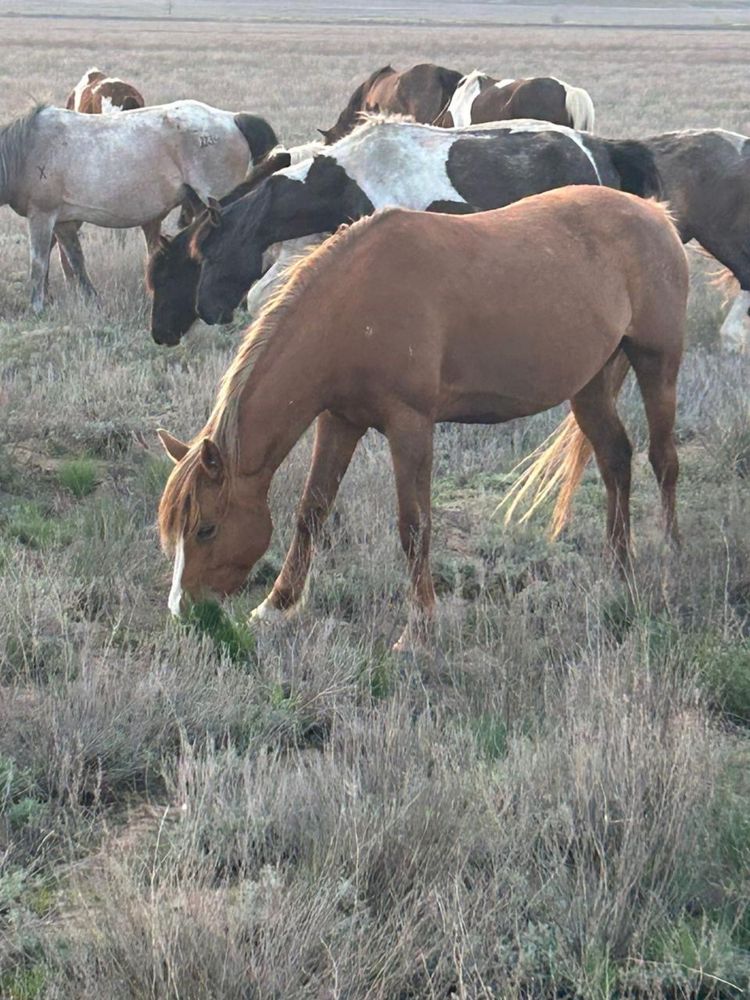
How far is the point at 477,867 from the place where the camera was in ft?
9.97

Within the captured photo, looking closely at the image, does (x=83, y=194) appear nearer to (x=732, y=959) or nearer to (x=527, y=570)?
(x=527, y=570)

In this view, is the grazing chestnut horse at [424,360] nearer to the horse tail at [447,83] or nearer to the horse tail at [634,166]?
the horse tail at [634,166]

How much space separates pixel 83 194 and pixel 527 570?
22.7ft

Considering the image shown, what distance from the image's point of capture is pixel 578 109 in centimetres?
1168

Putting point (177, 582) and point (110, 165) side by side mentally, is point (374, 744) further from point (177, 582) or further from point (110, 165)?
point (110, 165)

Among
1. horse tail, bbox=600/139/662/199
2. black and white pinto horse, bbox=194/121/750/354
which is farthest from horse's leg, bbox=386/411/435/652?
horse tail, bbox=600/139/662/199

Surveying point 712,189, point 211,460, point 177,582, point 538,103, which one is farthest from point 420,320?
point 538,103

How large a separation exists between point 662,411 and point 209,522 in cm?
233

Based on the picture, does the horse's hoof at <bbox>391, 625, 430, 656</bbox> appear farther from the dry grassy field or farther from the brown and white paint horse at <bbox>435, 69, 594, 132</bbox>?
the brown and white paint horse at <bbox>435, 69, 594, 132</bbox>

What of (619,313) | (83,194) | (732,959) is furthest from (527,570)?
(83,194)

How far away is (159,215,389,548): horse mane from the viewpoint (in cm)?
432

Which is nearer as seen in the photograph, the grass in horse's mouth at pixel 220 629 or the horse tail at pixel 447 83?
the grass in horse's mouth at pixel 220 629

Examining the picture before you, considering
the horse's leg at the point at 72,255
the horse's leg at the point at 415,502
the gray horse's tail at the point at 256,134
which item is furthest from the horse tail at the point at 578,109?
the horse's leg at the point at 415,502

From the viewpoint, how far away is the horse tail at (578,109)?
38.1 ft
